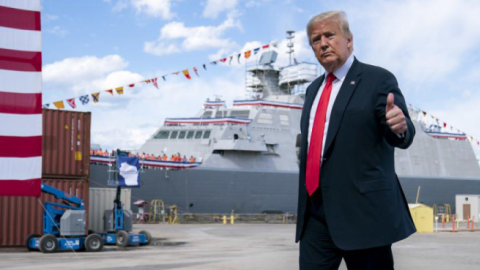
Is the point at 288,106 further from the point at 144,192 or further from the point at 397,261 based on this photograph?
the point at 397,261

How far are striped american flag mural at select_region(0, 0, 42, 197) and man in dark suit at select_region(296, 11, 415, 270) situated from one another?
2.83 meters

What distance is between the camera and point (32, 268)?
8.88 m

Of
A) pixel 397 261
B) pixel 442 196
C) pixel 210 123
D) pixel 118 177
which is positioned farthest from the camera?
pixel 442 196

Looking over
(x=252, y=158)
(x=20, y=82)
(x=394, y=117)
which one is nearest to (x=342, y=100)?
(x=394, y=117)

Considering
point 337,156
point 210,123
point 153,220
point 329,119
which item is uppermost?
point 210,123

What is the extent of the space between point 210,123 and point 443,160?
54.8ft

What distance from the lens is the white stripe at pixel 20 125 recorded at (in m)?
4.93

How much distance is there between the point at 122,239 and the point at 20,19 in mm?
10886

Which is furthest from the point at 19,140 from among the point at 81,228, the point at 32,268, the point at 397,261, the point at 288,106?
the point at 288,106

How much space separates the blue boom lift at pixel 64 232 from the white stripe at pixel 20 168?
899cm

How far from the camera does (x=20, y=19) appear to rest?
4914 mm

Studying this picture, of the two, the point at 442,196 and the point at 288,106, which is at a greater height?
the point at 288,106

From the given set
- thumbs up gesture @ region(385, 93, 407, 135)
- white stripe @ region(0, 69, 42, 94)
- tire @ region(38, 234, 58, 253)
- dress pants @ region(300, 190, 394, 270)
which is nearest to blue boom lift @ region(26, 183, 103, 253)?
tire @ region(38, 234, 58, 253)

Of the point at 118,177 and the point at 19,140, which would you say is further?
the point at 118,177
